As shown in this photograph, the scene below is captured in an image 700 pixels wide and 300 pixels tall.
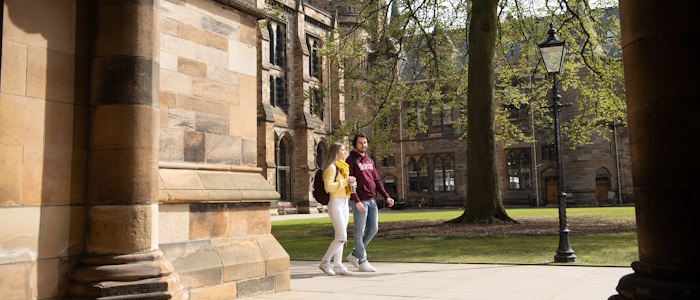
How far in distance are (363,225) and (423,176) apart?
135 feet

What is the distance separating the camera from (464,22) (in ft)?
73.2

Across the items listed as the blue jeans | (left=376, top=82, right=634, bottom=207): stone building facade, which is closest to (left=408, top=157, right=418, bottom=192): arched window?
(left=376, top=82, right=634, bottom=207): stone building facade

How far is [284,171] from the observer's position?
136 ft

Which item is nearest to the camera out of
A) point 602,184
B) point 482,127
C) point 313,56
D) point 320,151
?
point 482,127

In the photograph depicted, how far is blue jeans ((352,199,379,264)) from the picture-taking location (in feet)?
24.8

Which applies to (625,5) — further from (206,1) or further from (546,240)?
(546,240)

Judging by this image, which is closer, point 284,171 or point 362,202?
point 362,202

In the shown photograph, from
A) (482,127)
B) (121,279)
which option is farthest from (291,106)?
(121,279)

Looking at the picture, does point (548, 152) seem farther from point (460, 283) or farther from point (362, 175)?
point (460, 283)

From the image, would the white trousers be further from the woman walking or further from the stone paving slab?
the stone paving slab

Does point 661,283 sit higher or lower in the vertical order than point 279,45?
lower

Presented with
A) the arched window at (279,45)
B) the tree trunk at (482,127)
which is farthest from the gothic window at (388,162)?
the tree trunk at (482,127)

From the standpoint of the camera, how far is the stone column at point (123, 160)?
436 centimetres

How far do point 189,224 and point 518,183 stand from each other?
136ft
